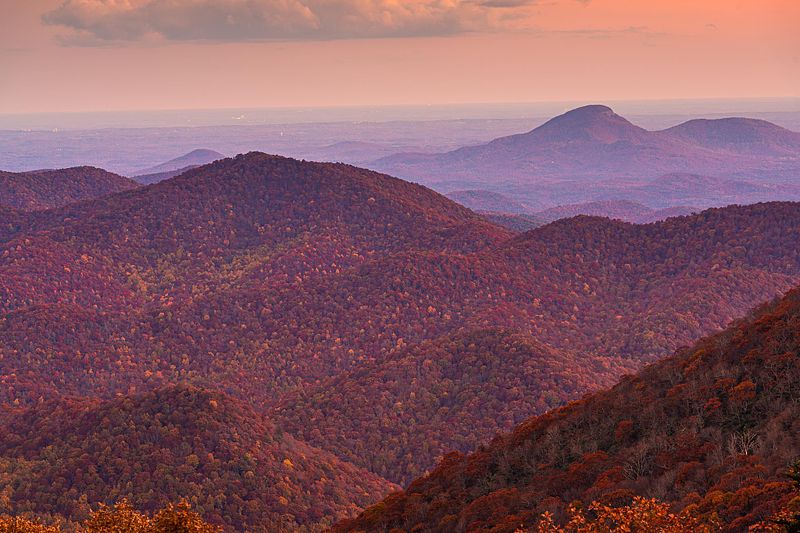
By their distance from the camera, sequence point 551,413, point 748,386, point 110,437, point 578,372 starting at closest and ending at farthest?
point 748,386 < point 551,413 < point 110,437 < point 578,372

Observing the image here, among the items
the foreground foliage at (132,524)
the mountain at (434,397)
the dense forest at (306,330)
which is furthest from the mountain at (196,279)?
the foreground foliage at (132,524)

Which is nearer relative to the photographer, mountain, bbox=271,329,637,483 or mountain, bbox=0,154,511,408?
mountain, bbox=271,329,637,483

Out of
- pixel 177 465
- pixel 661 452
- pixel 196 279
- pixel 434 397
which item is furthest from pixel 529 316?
pixel 661 452

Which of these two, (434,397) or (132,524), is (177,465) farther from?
(132,524)

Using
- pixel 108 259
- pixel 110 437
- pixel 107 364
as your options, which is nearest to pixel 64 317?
pixel 107 364

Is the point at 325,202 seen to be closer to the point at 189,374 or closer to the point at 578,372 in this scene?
the point at 189,374

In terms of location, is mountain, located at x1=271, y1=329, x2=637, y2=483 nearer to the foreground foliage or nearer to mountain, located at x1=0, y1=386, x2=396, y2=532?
mountain, located at x1=0, y1=386, x2=396, y2=532

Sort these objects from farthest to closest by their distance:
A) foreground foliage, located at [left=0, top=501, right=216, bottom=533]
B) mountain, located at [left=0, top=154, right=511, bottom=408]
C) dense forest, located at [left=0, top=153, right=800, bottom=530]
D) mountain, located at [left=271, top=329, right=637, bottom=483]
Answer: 1. mountain, located at [left=0, top=154, right=511, bottom=408]
2. mountain, located at [left=271, top=329, right=637, bottom=483]
3. dense forest, located at [left=0, top=153, right=800, bottom=530]
4. foreground foliage, located at [left=0, top=501, right=216, bottom=533]

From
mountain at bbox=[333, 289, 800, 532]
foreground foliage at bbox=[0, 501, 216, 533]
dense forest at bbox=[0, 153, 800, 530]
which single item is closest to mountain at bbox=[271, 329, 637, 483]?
dense forest at bbox=[0, 153, 800, 530]
